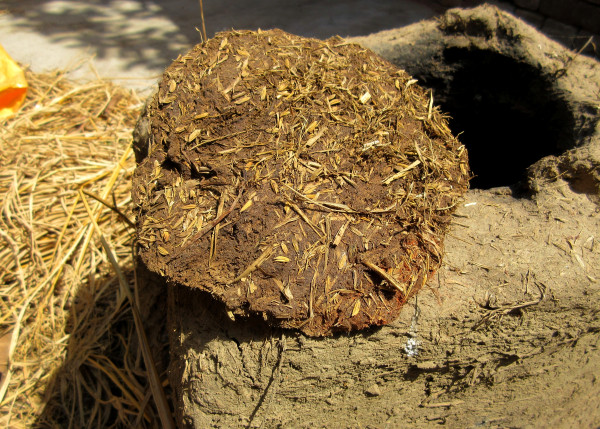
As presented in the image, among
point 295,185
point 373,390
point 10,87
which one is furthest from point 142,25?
point 373,390

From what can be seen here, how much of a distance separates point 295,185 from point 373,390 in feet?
2.55

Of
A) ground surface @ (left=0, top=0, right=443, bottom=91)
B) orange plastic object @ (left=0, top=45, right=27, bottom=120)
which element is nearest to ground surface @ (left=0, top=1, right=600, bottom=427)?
orange plastic object @ (left=0, top=45, right=27, bottom=120)

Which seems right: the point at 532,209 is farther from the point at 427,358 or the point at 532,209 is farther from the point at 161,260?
the point at 161,260

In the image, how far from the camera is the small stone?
1603 millimetres

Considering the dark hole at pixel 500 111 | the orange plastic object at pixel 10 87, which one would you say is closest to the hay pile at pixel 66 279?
the orange plastic object at pixel 10 87

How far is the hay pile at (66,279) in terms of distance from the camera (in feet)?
7.86

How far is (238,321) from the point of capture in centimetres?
145

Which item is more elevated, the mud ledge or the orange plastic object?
the mud ledge

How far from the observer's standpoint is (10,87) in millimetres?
3834

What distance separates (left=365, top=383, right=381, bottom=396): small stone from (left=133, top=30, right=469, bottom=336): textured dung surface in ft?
1.11

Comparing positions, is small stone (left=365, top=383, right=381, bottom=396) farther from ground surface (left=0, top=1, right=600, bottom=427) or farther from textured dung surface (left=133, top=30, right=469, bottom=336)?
textured dung surface (left=133, top=30, right=469, bottom=336)

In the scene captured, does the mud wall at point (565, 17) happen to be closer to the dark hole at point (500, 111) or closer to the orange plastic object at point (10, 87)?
the dark hole at point (500, 111)

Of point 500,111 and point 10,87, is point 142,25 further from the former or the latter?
point 500,111

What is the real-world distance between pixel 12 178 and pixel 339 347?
281 centimetres
